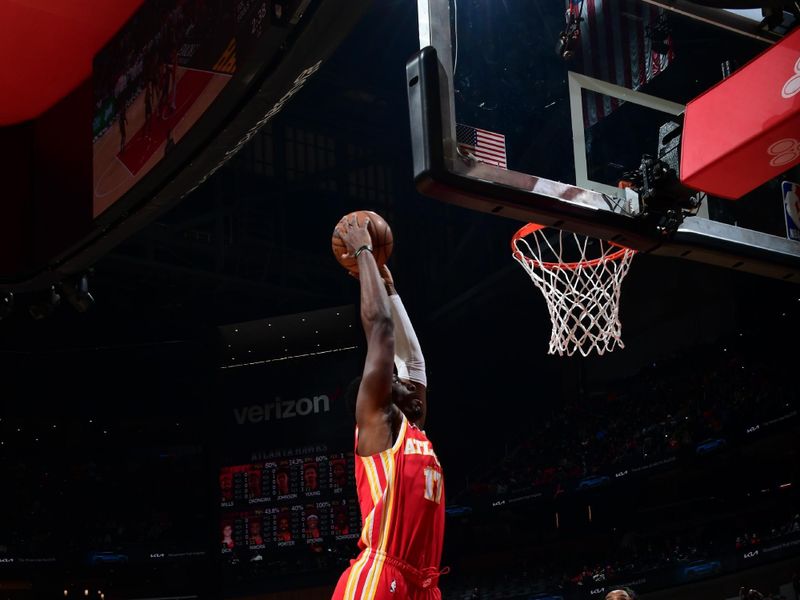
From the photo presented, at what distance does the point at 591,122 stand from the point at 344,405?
490 inches

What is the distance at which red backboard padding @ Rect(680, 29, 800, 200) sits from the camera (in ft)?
13.2

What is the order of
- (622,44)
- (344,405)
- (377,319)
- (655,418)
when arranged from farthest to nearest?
(344,405)
(655,418)
(622,44)
(377,319)

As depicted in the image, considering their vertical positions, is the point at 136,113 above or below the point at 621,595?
above

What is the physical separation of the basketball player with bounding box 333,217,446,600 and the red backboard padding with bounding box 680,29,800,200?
190cm

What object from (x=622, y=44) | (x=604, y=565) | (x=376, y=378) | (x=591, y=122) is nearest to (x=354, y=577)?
(x=376, y=378)

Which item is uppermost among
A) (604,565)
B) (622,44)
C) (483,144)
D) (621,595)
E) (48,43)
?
(622,44)

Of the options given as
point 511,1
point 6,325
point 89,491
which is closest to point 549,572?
point 89,491

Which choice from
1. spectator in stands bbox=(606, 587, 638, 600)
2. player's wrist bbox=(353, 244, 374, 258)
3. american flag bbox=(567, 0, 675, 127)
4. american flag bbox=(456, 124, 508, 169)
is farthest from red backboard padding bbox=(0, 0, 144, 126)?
spectator in stands bbox=(606, 587, 638, 600)

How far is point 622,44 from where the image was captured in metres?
5.61

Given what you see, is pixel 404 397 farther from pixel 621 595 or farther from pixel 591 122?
pixel 621 595

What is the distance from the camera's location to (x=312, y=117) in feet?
56.0

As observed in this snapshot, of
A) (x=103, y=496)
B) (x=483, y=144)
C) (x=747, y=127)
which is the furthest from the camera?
(x=103, y=496)

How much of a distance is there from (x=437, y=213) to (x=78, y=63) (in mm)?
13103

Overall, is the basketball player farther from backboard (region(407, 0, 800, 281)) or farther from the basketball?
backboard (region(407, 0, 800, 281))
